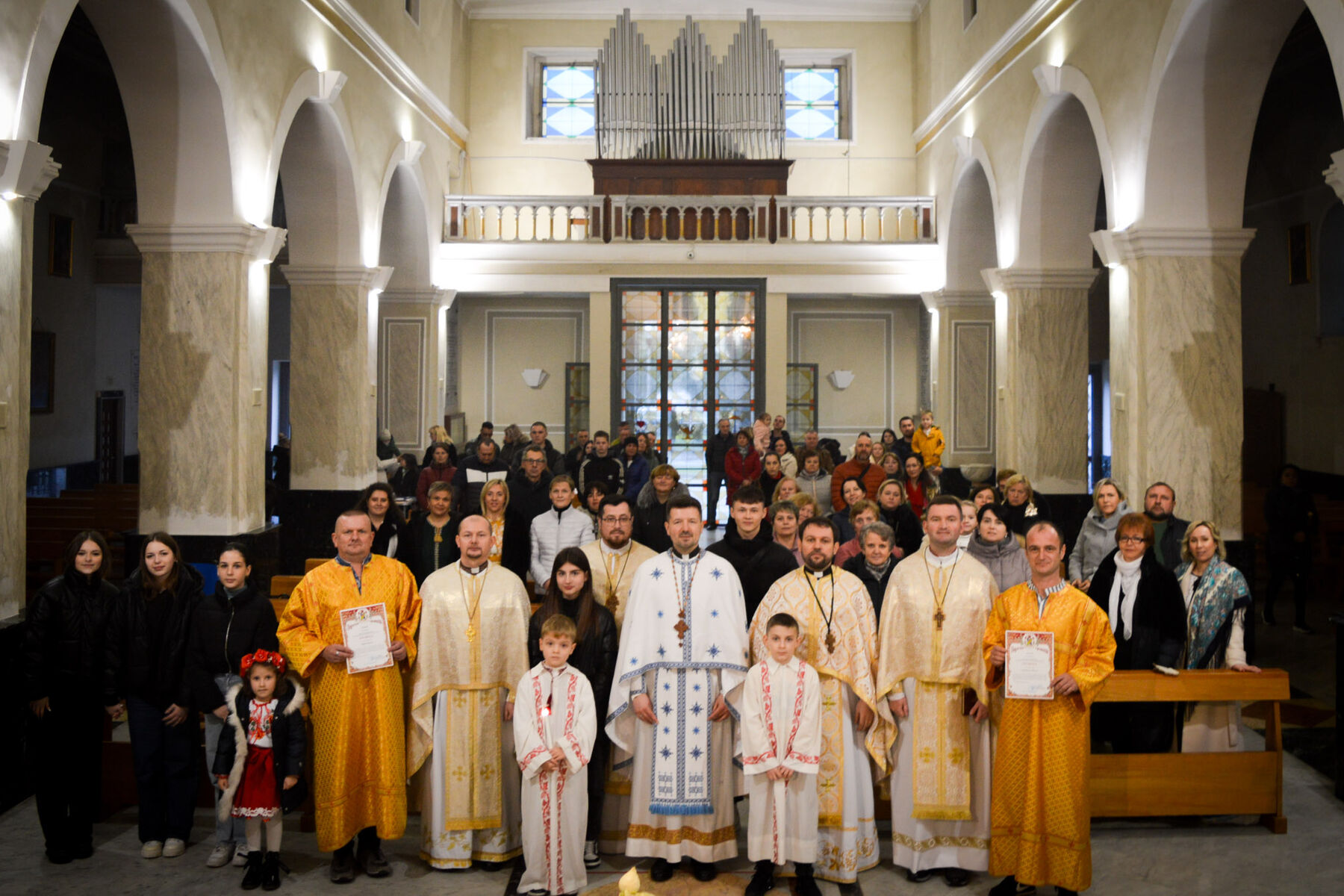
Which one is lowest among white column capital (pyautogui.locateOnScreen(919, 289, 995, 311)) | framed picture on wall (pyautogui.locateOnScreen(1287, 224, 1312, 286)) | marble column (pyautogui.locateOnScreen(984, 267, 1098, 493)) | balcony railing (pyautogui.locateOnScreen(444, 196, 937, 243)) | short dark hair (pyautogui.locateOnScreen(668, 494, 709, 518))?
short dark hair (pyautogui.locateOnScreen(668, 494, 709, 518))

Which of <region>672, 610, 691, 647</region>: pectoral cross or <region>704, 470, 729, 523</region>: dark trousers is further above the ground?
<region>704, 470, 729, 523</region>: dark trousers

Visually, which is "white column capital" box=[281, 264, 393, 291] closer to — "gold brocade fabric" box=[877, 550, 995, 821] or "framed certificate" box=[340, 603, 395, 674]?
"framed certificate" box=[340, 603, 395, 674]

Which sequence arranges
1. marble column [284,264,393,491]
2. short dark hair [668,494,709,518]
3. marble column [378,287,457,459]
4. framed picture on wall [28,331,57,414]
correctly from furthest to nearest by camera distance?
marble column [378,287,457,459], framed picture on wall [28,331,57,414], marble column [284,264,393,491], short dark hair [668,494,709,518]

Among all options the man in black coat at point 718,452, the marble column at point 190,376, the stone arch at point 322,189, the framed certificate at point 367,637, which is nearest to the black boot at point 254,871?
the framed certificate at point 367,637

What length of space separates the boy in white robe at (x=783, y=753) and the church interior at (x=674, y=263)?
0.56 meters

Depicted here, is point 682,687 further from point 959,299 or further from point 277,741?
point 959,299

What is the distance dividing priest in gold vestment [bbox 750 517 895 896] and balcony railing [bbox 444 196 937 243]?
39.0 ft

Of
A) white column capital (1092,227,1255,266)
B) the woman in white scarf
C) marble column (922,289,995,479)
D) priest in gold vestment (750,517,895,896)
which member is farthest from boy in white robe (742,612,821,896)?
marble column (922,289,995,479)

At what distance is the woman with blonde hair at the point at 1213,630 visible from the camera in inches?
227

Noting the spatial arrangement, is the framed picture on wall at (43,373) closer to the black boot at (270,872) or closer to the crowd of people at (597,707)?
the crowd of people at (597,707)

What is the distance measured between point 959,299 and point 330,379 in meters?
8.39

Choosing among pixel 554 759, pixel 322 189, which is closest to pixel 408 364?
pixel 322 189

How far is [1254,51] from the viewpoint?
8438 millimetres

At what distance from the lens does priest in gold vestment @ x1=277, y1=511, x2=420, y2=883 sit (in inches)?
196
